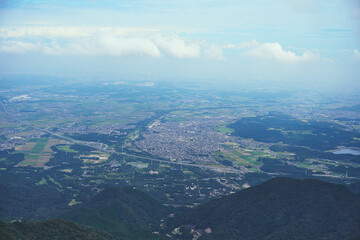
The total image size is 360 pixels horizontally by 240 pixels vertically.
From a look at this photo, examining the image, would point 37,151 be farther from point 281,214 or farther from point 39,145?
point 281,214

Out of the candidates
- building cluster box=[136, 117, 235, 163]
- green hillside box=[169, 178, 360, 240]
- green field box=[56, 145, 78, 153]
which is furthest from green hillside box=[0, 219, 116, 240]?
green field box=[56, 145, 78, 153]

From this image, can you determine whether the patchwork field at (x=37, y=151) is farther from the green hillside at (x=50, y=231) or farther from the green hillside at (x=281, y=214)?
the green hillside at (x=281, y=214)

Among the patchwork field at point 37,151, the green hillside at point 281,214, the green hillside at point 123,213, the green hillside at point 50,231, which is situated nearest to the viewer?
the green hillside at point 50,231

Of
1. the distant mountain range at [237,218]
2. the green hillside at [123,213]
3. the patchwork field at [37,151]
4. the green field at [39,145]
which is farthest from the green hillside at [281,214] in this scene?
the green field at [39,145]

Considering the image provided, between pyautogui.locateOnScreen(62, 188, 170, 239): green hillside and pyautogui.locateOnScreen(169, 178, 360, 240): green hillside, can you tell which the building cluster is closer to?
pyautogui.locateOnScreen(62, 188, 170, 239): green hillside

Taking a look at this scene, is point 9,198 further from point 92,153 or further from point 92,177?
point 92,153

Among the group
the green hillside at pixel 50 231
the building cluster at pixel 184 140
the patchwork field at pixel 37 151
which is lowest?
the patchwork field at pixel 37 151

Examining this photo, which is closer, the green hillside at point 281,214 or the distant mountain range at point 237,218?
the distant mountain range at point 237,218

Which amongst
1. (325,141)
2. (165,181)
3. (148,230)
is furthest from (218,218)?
(325,141)
